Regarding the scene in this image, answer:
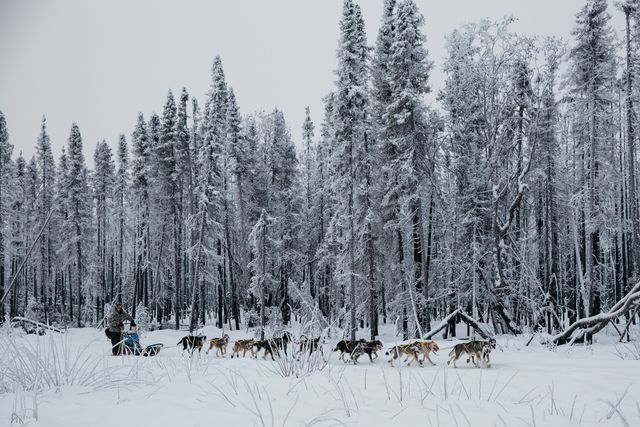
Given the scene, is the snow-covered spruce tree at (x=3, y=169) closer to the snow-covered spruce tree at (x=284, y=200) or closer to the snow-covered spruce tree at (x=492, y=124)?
the snow-covered spruce tree at (x=284, y=200)

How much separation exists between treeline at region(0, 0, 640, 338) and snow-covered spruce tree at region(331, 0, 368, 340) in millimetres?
100

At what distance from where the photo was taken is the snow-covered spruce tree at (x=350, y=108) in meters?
20.6

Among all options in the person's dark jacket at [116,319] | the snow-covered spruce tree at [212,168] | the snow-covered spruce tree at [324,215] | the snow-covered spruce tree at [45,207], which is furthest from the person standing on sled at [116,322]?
the snow-covered spruce tree at [45,207]

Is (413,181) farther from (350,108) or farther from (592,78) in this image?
(592,78)

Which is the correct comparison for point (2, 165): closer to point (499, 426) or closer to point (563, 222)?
point (499, 426)

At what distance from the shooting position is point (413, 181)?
19859mm

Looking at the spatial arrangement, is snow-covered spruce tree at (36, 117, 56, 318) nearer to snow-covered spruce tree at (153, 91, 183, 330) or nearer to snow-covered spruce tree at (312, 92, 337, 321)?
snow-covered spruce tree at (153, 91, 183, 330)

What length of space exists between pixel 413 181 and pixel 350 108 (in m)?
5.25

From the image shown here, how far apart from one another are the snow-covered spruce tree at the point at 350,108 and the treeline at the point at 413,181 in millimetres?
100

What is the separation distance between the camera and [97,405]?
12.3ft

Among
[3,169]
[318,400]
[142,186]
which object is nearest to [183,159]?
[142,186]

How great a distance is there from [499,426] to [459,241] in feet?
69.0

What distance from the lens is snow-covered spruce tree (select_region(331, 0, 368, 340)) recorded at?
20.6 meters

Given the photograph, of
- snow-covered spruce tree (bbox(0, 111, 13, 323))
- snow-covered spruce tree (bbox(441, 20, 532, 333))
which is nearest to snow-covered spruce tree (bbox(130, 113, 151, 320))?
snow-covered spruce tree (bbox(0, 111, 13, 323))
